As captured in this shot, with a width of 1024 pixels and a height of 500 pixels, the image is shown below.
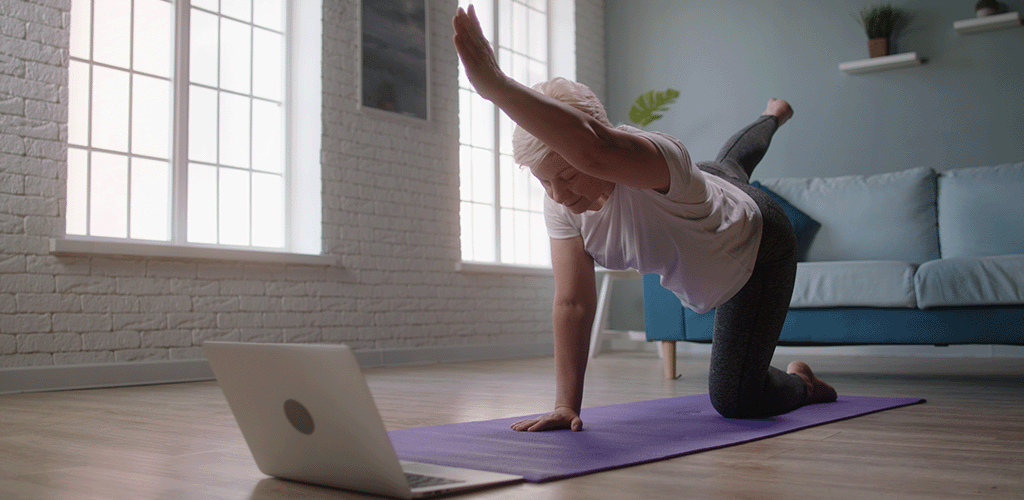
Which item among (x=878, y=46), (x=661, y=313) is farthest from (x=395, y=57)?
(x=878, y=46)

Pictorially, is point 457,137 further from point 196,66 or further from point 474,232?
point 196,66

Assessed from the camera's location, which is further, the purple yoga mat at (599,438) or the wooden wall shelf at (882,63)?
the wooden wall shelf at (882,63)

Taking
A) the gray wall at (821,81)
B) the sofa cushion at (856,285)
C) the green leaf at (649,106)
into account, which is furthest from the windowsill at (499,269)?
the sofa cushion at (856,285)

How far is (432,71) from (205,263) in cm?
194

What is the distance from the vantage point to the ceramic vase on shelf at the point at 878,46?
5.06 m

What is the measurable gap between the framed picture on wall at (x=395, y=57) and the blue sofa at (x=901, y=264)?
197 cm

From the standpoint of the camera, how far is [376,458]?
1091 mm

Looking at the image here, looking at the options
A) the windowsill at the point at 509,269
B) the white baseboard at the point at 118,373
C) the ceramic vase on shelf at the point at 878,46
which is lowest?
the white baseboard at the point at 118,373

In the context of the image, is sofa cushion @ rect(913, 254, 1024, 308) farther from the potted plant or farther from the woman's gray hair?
the potted plant

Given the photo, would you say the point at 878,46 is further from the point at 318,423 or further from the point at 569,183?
the point at 318,423

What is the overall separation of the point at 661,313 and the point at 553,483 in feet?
7.46

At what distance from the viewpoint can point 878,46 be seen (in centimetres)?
508

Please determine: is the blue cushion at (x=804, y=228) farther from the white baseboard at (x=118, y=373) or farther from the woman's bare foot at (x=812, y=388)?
the white baseboard at (x=118, y=373)

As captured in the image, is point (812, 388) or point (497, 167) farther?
point (497, 167)
